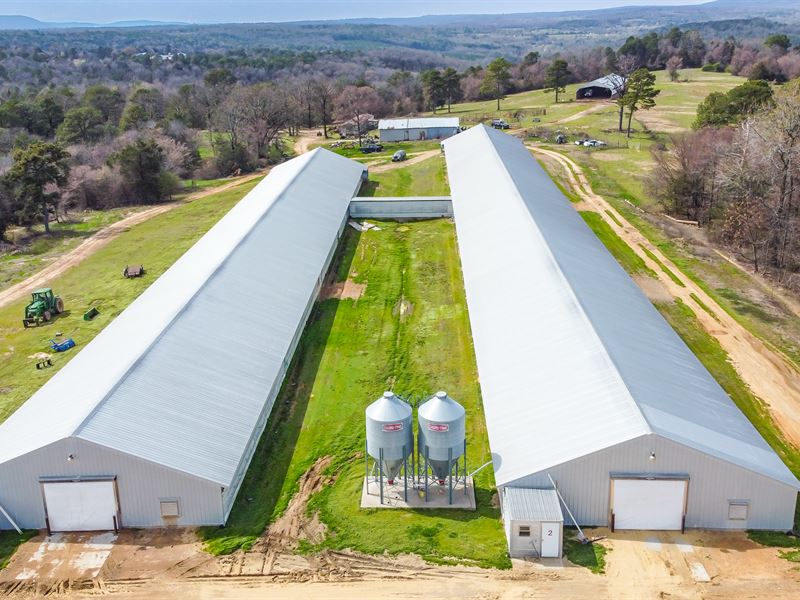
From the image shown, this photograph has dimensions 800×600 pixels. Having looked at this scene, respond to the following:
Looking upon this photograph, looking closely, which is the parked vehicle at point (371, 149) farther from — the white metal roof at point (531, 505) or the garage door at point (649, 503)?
the garage door at point (649, 503)

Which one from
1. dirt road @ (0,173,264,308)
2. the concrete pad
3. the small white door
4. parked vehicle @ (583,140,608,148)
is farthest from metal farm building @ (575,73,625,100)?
the small white door

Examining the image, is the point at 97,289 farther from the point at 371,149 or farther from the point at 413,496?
the point at 371,149

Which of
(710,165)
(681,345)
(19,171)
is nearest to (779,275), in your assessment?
(710,165)

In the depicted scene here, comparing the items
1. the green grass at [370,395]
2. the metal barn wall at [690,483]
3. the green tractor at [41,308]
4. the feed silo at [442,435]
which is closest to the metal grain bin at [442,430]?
the feed silo at [442,435]

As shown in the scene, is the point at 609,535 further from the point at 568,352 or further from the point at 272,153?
the point at 272,153

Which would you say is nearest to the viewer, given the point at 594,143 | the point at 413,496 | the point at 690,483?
the point at 690,483

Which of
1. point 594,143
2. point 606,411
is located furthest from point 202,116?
point 606,411

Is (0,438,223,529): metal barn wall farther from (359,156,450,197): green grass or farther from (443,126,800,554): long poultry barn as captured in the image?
(359,156,450,197): green grass
